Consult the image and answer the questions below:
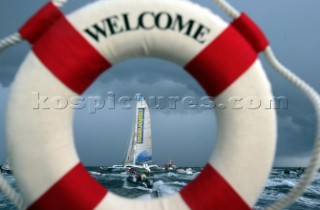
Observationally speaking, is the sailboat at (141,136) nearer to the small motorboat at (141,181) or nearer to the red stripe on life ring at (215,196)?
the small motorboat at (141,181)

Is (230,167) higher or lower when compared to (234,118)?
lower

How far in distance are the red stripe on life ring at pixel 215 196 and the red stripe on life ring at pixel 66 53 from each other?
945mm

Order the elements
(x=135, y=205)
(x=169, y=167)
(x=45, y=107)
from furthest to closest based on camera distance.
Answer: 1. (x=169, y=167)
2. (x=135, y=205)
3. (x=45, y=107)

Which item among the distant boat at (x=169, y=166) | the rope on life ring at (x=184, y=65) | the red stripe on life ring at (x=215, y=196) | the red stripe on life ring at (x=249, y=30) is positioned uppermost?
the red stripe on life ring at (x=249, y=30)

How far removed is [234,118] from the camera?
239 cm

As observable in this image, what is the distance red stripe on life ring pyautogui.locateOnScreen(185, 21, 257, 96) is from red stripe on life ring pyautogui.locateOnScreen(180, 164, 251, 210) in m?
0.55

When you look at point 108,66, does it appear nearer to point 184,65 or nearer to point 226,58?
point 184,65

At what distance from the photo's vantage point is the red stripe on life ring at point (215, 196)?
7.79ft

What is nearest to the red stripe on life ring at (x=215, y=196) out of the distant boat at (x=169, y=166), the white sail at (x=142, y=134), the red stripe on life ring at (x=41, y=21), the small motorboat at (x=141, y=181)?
A: the red stripe on life ring at (x=41, y=21)

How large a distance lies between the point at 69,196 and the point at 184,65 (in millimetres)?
1021

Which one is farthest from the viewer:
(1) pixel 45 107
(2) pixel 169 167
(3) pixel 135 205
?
(2) pixel 169 167

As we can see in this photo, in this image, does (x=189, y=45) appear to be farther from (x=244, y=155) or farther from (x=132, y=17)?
(x=244, y=155)

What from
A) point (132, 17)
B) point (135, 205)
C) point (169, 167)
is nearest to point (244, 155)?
point (135, 205)

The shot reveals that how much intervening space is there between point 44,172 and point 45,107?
0.37 meters
